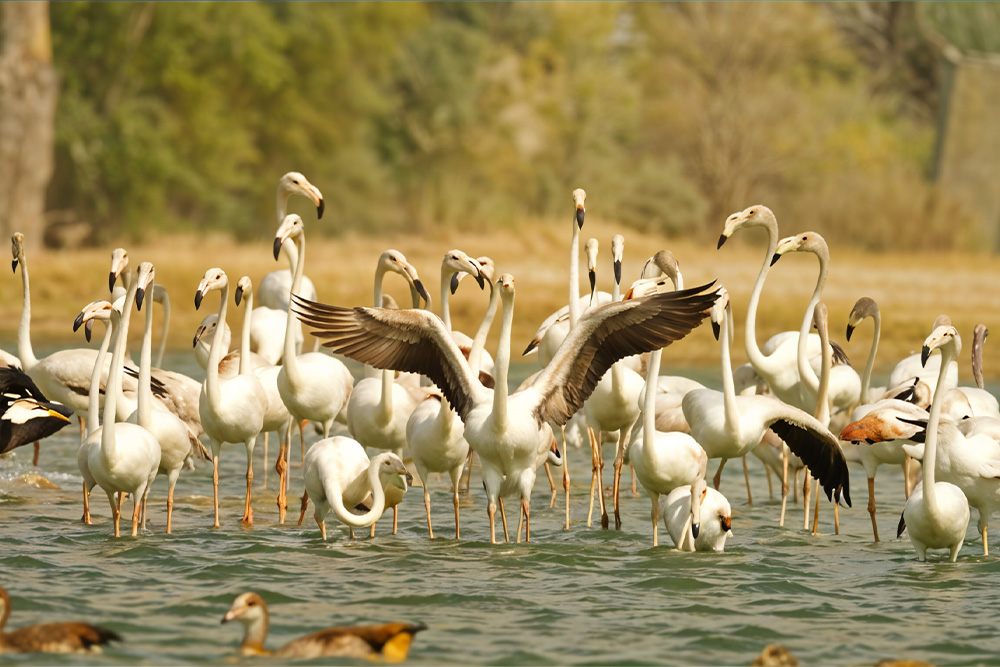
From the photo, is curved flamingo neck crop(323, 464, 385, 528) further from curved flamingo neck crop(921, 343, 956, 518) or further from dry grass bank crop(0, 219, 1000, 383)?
dry grass bank crop(0, 219, 1000, 383)

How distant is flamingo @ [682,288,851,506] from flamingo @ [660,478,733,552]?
35 centimetres

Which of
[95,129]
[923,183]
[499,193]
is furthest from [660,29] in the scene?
[95,129]

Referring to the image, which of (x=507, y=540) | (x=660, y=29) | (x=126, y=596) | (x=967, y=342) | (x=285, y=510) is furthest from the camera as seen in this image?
(x=660, y=29)

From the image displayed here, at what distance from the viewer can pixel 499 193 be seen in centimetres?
3133

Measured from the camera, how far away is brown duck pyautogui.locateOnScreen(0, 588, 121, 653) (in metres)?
5.49

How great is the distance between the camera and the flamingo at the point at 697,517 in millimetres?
7285

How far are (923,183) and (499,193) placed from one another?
30.4ft

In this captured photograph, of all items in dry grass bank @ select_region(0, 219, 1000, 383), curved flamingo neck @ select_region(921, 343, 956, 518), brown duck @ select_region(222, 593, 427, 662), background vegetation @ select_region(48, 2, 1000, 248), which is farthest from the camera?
background vegetation @ select_region(48, 2, 1000, 248)

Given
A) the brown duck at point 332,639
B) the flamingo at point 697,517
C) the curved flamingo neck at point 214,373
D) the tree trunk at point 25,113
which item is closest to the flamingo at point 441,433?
the curved flamingo neck at point 214,373


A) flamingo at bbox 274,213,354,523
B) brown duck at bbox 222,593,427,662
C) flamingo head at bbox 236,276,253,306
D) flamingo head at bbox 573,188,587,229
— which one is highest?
flamingo head at bbox 573,188,587,229

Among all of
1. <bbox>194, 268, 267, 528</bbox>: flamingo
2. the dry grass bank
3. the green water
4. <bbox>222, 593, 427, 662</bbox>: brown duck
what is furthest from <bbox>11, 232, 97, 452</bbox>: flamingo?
the dry grass bank

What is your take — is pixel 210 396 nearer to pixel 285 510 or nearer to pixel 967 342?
pixel 285 510

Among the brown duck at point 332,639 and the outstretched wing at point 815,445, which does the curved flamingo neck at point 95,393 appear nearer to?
the brown duck at point 332,639

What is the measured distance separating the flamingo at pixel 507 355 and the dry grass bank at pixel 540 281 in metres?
8.01
